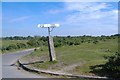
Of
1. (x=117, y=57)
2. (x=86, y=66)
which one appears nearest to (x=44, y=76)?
(x=86, y=66)

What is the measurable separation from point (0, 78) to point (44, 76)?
212 centimetres

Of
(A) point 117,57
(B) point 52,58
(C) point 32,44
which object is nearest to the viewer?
(A) point 117,57

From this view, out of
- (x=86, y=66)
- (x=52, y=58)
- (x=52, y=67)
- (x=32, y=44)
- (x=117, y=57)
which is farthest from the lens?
(x=32, y=44)

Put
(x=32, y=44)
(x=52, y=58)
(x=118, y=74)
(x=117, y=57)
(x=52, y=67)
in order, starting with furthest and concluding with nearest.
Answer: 1. (x=32, y=44)
2. (x=52, y=58)
3. (x=52, y=67)
4. (x=117, y=57)
5. (x=118, y=74)

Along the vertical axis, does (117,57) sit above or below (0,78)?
above

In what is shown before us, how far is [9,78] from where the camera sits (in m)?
15.0

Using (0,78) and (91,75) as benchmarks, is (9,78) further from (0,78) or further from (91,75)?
(91,75)

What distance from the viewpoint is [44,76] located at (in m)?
15.3

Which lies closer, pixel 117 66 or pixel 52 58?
pixel 117 66

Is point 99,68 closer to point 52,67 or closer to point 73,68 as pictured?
point 73,68

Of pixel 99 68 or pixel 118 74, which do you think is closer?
pixel 118 74

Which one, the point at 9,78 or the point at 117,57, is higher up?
the point at 117,57

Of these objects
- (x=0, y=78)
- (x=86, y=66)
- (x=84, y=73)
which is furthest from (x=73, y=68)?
(x=0, y=78)

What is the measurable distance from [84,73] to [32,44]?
4096 centimetres
